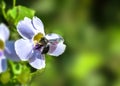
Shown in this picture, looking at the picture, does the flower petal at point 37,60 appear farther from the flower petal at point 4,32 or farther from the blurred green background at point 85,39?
the blurred green background at point 85,39

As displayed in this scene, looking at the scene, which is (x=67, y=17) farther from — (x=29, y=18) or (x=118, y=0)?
(x=29, y=18)

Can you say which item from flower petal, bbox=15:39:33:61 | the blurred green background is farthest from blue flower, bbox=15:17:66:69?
the blurred green background

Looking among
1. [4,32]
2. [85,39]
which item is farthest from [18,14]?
[85,39]

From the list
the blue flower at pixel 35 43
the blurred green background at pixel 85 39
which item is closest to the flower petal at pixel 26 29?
the blue flower at pixel 35 43

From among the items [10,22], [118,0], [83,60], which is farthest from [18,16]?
[118,0]

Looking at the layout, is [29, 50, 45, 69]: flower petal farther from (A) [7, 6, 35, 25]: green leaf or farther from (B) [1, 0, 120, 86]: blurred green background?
(B) [1, 0, 120, 86]: blurred green background

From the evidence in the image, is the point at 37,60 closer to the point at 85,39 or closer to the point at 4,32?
the point at 4,32
